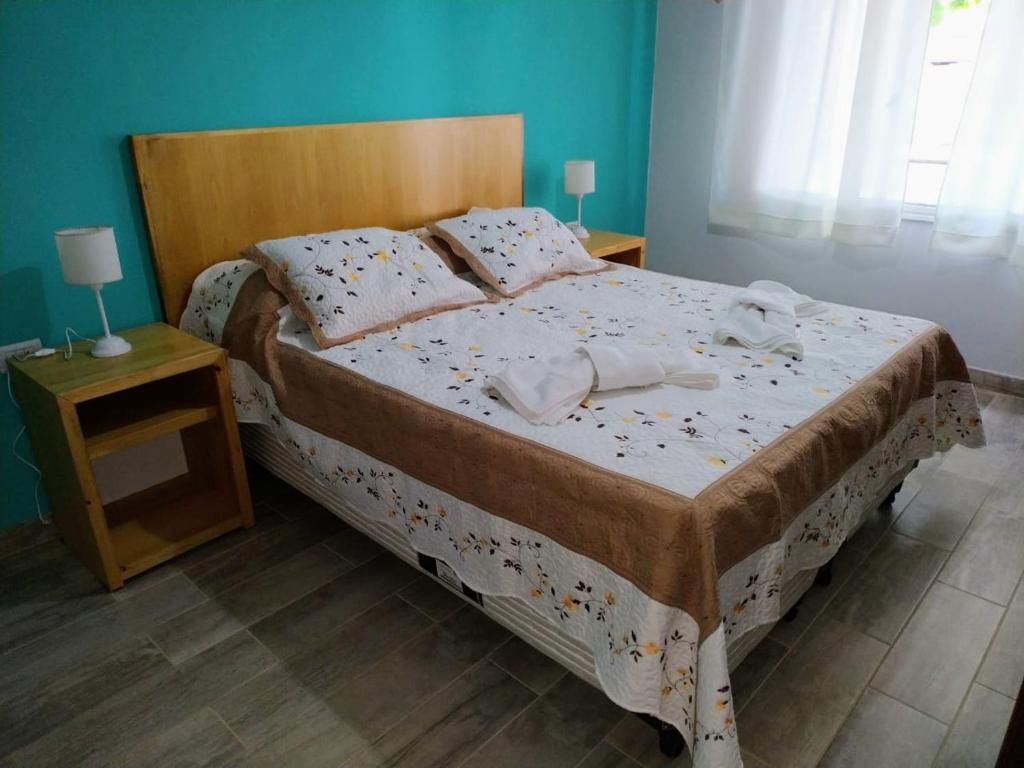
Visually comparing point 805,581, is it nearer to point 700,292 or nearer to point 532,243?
point 700,292

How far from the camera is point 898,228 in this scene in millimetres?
3371

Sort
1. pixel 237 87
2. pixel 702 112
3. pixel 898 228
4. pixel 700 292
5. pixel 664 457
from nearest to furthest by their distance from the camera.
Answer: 1. pixel 664 457
2. pixel 237 87
3. pixel 700 292
4. pixel 898 228
5. pixel 702 112

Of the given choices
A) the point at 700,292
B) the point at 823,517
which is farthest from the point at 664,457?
the point at 700,292

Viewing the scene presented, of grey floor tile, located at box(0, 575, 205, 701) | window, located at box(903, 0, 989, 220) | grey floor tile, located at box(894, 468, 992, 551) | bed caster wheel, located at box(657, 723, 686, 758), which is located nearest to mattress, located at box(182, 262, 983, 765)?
bed caster wheel, located at box(657, 723, 686, 758)

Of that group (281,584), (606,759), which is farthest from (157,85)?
(606,759)

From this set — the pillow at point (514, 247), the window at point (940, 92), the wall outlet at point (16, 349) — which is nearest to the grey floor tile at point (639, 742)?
the pillow at point (514, 247)

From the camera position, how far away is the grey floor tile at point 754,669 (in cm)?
170

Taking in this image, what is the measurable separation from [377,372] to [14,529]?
4.32 feet

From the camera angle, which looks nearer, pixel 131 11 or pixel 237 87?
pixel 131 11

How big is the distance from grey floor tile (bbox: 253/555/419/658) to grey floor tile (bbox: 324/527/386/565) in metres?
0.03

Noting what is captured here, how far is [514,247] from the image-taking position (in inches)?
111

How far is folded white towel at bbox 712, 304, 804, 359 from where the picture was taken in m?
2.07

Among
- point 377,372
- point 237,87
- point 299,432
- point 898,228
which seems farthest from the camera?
point 898,228

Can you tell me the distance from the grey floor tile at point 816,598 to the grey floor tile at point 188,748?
1.35m
